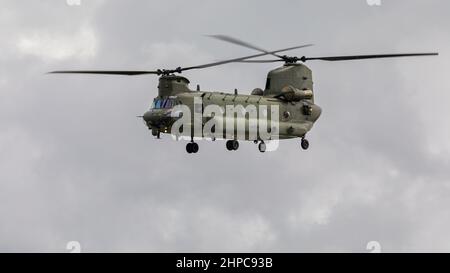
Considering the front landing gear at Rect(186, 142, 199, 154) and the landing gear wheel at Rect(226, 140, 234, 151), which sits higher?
the landing gear wheel at Rect(226, 140, 234, 151)

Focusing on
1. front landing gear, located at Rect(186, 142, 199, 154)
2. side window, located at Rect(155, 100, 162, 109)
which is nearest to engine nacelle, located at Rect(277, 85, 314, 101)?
front landing gear, located at Rect(186, 142, 199, 154)

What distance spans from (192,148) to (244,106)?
4.83m

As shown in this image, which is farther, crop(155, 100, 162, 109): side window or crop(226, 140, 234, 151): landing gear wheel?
crop(226, 140, 234, 151): landing gear wheel

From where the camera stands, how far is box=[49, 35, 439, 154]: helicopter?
252 feet

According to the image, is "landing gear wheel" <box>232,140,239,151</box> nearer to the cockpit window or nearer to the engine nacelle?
the cockpit window

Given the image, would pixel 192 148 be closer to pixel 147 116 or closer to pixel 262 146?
pixel 147 116

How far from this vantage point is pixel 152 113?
7681cm

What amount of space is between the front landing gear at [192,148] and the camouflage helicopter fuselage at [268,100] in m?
1.16

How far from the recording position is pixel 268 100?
270ft

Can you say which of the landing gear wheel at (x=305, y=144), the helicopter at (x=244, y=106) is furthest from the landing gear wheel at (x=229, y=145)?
the landing gear wheel at (x=305, y=144)

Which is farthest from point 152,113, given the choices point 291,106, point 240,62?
point 291,106

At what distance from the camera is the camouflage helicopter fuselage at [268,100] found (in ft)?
252

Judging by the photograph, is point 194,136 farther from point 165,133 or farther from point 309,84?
point 309,84

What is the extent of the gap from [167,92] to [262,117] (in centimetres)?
736
